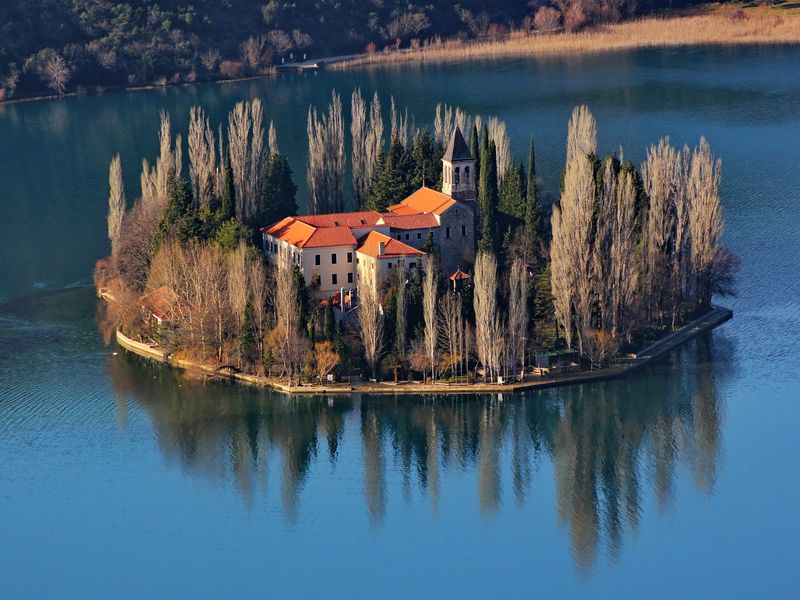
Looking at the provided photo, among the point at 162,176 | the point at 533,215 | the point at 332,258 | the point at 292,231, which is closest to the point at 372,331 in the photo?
the point at 332,258

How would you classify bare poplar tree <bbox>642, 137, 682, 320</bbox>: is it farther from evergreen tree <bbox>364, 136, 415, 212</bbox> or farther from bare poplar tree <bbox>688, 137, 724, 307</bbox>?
evergreen tree <bbox>364, 136, 415, 212</bbox>

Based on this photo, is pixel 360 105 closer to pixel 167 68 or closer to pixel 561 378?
pixel 561 378

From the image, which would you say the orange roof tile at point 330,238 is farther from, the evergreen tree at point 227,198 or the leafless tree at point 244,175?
the leafless tree at point 244,175

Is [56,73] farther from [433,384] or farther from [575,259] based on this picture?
[433,384]

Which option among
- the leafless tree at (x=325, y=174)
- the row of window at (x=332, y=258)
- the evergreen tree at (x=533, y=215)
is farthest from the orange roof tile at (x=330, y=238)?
the leafless tree at (x=325, y=174)

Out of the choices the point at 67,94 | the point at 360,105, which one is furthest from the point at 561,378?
the point at 67,94

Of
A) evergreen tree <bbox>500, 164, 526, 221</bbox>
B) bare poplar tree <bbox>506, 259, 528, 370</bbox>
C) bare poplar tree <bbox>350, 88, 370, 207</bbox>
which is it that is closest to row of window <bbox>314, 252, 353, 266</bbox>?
bare poplar tree <bbox>506, 259, 528, 370</bbox>
